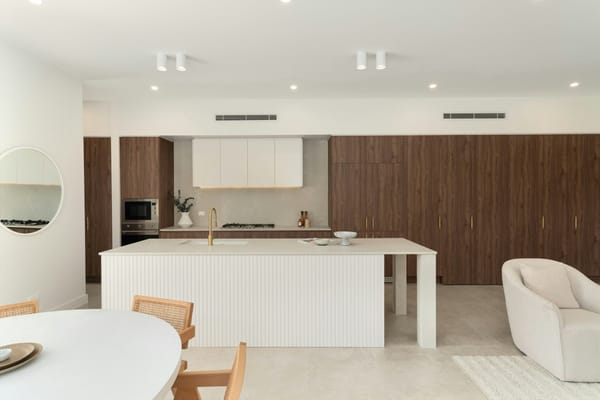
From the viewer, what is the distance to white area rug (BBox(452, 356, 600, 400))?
2.35 m

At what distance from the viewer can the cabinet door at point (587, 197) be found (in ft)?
17.0

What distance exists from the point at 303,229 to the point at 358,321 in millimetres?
2306

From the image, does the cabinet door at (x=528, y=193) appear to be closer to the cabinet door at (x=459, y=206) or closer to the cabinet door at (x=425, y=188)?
the cabinet door at (x=459, y=206)

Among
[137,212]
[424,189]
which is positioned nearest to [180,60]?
[137,212]

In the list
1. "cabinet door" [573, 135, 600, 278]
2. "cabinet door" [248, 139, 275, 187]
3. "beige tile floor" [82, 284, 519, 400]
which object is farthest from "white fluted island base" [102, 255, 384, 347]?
"cabinet door" [573, 135, 600, 278]

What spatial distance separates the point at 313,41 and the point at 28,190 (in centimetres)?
309

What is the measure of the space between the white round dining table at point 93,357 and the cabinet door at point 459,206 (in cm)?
457

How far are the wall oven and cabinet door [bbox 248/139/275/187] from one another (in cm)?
150

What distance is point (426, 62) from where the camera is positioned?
378 cm

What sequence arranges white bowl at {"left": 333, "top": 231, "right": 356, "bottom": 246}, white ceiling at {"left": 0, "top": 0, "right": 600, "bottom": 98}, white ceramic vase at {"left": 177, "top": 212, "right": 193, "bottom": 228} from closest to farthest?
white ceiling at {"left": 0, "top": 0, "right": 600, "bottom": 98}, white bowl at {"left": 333, "top": 231, "right": 356, "bottom": 246}, white ceramic vase at {"left": 177, "top": 212, "right": 193, "bottom": 228}

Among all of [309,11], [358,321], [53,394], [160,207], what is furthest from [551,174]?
[53,394]

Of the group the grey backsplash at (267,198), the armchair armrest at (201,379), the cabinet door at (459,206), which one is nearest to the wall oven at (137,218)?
the grey backsplash at (267,198)

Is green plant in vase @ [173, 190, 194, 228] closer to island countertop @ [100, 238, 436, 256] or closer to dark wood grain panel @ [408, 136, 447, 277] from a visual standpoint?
island countertop @ [100, 238, 436, 256]

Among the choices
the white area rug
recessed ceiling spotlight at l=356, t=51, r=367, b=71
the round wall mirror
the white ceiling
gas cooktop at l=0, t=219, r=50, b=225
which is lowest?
the white area rug
